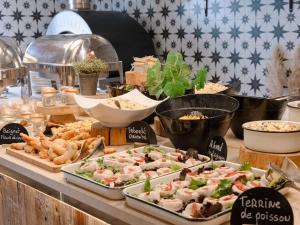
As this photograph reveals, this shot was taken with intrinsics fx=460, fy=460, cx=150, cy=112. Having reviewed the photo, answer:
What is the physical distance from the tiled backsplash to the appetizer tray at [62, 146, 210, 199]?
2.75m

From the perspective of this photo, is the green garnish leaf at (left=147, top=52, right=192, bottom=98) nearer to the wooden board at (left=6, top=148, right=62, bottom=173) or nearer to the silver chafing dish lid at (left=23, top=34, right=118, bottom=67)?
the wooden board at (left=6, top=148, right=62, bottom=173)

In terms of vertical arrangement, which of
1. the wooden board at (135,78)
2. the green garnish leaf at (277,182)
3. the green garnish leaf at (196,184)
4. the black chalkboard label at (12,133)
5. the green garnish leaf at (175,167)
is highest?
the wooden board at (135,78)

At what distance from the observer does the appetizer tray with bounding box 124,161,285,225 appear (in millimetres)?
1173

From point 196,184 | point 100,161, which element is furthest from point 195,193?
point 100,161

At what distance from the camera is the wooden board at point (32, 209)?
5.20ft

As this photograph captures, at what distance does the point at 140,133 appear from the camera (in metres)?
1.91

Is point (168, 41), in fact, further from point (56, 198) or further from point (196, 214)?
point (196, 214)

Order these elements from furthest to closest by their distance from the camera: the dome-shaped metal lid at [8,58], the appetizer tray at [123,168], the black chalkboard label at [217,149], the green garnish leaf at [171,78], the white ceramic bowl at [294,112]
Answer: the dome-shaped metal lid at [8,58] < the green garnish leaf at [171,78] < the white ceramic bowl at [294,112] < the black chalkboard label at [217,149] < the appetizer tray at [123,168]

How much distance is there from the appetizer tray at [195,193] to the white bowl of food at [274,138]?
0.52 ft

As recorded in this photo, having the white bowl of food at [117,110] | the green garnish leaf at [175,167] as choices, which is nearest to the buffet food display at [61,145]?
the white bowl of food at [117,110]

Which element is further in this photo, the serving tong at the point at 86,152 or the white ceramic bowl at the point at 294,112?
the white ceramic bowl at the point at 294,112

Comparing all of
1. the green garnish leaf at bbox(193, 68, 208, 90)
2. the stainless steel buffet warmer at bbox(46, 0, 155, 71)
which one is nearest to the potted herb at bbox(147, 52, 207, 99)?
the green garnish leaf at bbox(193, 68, 208, 90)

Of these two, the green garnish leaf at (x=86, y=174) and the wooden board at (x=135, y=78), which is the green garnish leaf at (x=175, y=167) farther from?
the wooden board at (x=135, y=78)

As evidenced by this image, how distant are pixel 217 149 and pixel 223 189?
15.0 inches
